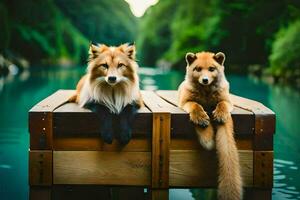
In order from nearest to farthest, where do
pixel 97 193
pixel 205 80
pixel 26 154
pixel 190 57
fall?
pixel 205 80 < pixel 190 57 < pixel 97 193 < pixel 26 154

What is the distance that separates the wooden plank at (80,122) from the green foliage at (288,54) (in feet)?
98.3

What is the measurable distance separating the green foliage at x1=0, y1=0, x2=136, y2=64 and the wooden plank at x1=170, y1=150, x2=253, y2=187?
111 ft

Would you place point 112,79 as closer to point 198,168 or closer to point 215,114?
point 215,114

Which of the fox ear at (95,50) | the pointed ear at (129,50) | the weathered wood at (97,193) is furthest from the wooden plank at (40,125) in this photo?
the weathered wood at (97,193)

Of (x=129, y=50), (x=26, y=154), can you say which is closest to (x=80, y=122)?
(x=129, y=50)

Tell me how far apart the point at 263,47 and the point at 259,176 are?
4483 cm

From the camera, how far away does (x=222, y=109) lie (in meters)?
5.39

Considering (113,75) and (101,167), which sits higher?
(113,75)

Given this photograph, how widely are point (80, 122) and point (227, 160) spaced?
1.43 metres

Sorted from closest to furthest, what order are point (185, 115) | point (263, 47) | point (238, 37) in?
1. point (185, 115)
2. point (263, 47)
3. point (238, 37)

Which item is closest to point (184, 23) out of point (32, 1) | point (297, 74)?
point (32, 1)

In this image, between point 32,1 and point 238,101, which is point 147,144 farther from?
Answer: point 32,1

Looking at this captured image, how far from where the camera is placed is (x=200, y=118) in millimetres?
5270

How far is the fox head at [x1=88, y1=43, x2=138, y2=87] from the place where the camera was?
5391 mm
